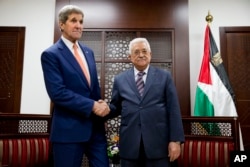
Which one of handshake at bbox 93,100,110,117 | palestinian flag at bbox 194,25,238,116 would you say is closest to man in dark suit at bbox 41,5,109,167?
handshake at bbox 93,100,110,117

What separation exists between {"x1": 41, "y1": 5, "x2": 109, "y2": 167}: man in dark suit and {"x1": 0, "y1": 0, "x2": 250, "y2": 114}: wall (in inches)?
68.7

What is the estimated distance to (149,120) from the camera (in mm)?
1550

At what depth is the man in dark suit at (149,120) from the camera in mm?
1523

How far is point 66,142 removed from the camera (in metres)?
1.41

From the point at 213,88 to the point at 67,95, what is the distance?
1936 mm

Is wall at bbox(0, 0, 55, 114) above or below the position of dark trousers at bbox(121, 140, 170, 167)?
above

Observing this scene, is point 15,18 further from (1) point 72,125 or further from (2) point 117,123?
(1) point 72,125

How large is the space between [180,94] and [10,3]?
8.07 feet

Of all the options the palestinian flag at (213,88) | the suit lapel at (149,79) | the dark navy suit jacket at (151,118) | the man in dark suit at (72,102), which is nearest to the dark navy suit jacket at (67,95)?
the man in dark suit at (72,102)

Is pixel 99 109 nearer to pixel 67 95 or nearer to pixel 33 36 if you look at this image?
pixel 67 95

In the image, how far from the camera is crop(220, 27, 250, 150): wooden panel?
3062 millimetres

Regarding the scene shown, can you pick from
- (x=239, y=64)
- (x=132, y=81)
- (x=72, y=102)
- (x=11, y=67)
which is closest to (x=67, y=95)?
(x=72, y=102)

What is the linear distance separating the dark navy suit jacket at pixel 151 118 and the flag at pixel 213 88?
52.4 inches

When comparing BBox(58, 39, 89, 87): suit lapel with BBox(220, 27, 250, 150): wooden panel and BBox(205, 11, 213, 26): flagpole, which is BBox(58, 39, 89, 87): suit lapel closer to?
BBox(205, 11, 213, 26): flagpole
